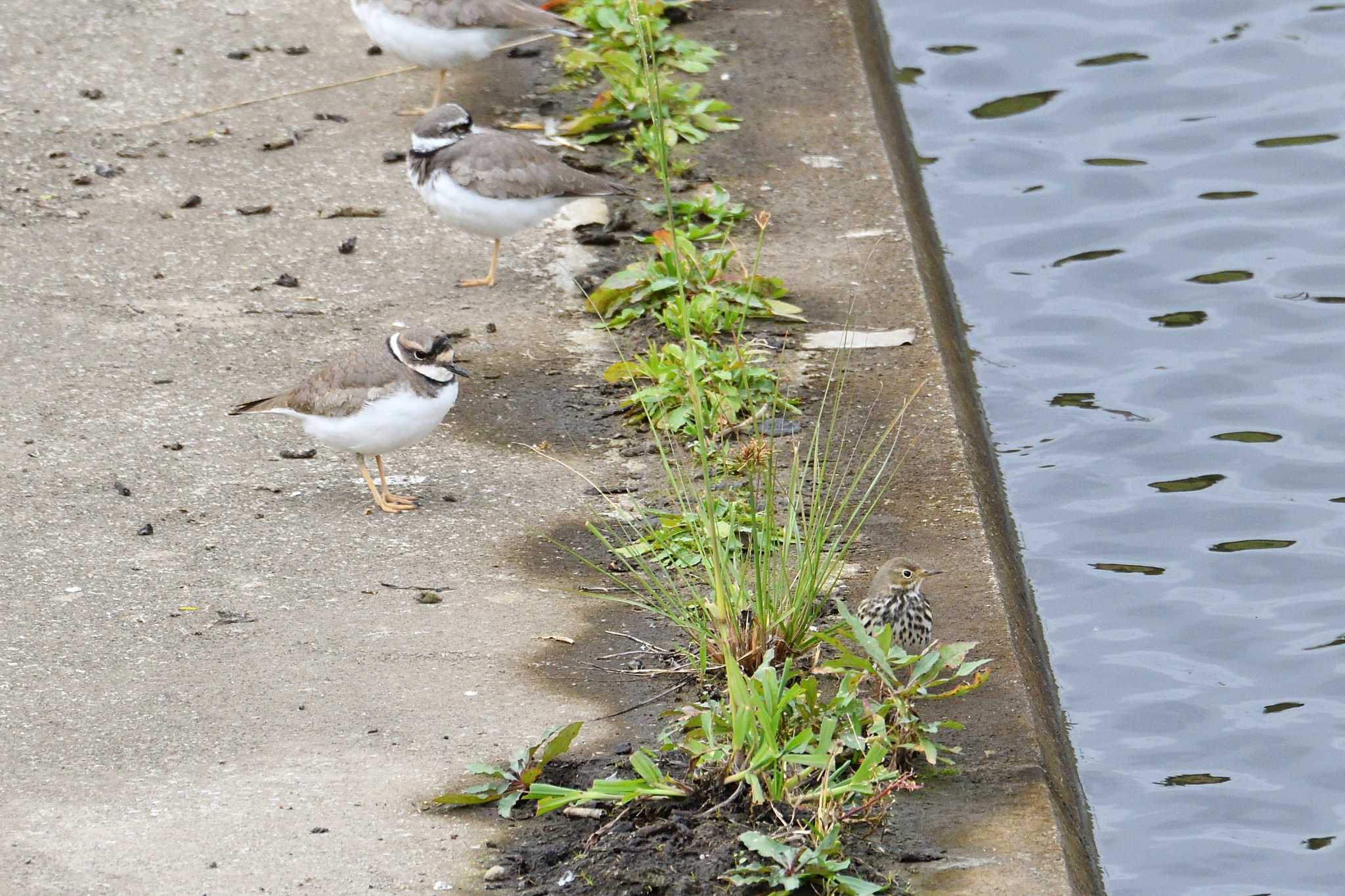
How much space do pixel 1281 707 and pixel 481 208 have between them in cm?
412

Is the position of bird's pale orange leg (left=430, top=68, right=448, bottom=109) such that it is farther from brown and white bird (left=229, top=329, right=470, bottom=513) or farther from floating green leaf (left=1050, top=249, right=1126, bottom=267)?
floating green leaf (left=1050, top=249, right=1126, bottom=267)

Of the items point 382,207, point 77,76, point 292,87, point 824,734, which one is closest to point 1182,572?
point 824,734

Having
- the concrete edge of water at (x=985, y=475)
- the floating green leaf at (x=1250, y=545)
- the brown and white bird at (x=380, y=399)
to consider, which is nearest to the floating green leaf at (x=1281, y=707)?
the concrete edge of water at (x=985, y=475)

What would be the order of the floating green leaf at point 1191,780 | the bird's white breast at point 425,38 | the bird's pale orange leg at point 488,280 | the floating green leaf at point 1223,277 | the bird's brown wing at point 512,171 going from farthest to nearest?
the bird's white breast at point 425,38
the floating green leaf at point 1223,277
the bird's pale orange leg at point 488,280
the bird's brown wing at point 512,171
the floating green leaf at point 1191,780

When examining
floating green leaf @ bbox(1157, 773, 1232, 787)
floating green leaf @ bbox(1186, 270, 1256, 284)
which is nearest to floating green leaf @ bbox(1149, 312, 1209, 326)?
floating green leaf @ bbox(1186, 270, 1256, 284)

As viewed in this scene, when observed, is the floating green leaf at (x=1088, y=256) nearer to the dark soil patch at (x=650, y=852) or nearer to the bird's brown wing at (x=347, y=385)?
the bird's brown wing at (x=347, y=385)

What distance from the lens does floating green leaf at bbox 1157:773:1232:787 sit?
5.48 m

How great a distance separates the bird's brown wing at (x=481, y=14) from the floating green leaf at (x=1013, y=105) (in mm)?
2846

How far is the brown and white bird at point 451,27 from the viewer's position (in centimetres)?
891

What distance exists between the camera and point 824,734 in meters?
4.29

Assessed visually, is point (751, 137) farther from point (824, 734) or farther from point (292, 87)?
point (824, 734)

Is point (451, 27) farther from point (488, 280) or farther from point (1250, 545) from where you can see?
point (1250, 545)

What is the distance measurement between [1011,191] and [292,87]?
14.0ft

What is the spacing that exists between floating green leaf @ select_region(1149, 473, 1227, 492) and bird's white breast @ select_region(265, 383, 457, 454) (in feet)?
10.2
